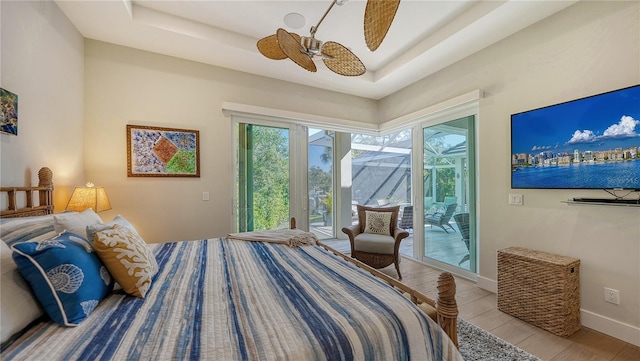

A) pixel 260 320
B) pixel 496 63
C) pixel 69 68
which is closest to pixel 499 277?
pixel 496 63

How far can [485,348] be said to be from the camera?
181cm

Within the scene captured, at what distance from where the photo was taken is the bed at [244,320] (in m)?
0.84

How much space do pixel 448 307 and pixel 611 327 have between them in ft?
6.59

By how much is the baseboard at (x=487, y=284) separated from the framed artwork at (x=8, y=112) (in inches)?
170

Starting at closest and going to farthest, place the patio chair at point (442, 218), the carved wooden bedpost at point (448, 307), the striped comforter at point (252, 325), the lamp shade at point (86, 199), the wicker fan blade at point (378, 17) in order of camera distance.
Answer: the striped comforter at point (252, 325), the carved wooden bedpost at point (448, 307), the wicker fan blade at point (378, 17), the lamp shade at point (86, 199), the patio chair at point (442, 218)

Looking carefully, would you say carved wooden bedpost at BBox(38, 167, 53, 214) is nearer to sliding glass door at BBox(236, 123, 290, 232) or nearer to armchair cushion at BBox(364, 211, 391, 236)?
sliding glass door at BBox(236, 123, 290, 232)

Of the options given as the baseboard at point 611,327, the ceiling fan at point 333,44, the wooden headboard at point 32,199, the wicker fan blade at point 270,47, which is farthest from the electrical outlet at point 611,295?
the wooden headboard at point 32,199

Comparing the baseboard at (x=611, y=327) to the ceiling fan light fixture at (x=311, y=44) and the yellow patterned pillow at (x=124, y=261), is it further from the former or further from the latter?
the yellow patterned pillow at (x=124, y=261)

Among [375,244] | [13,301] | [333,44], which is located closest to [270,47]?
[333,44]

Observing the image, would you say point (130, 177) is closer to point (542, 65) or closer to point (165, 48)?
point (165, 48)

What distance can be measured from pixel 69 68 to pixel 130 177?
114 centimetres

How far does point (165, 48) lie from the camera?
2809 millimetres

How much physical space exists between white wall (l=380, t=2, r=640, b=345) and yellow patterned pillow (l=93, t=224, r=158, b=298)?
3241mm

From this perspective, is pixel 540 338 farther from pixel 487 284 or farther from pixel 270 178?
pixel 270 178
